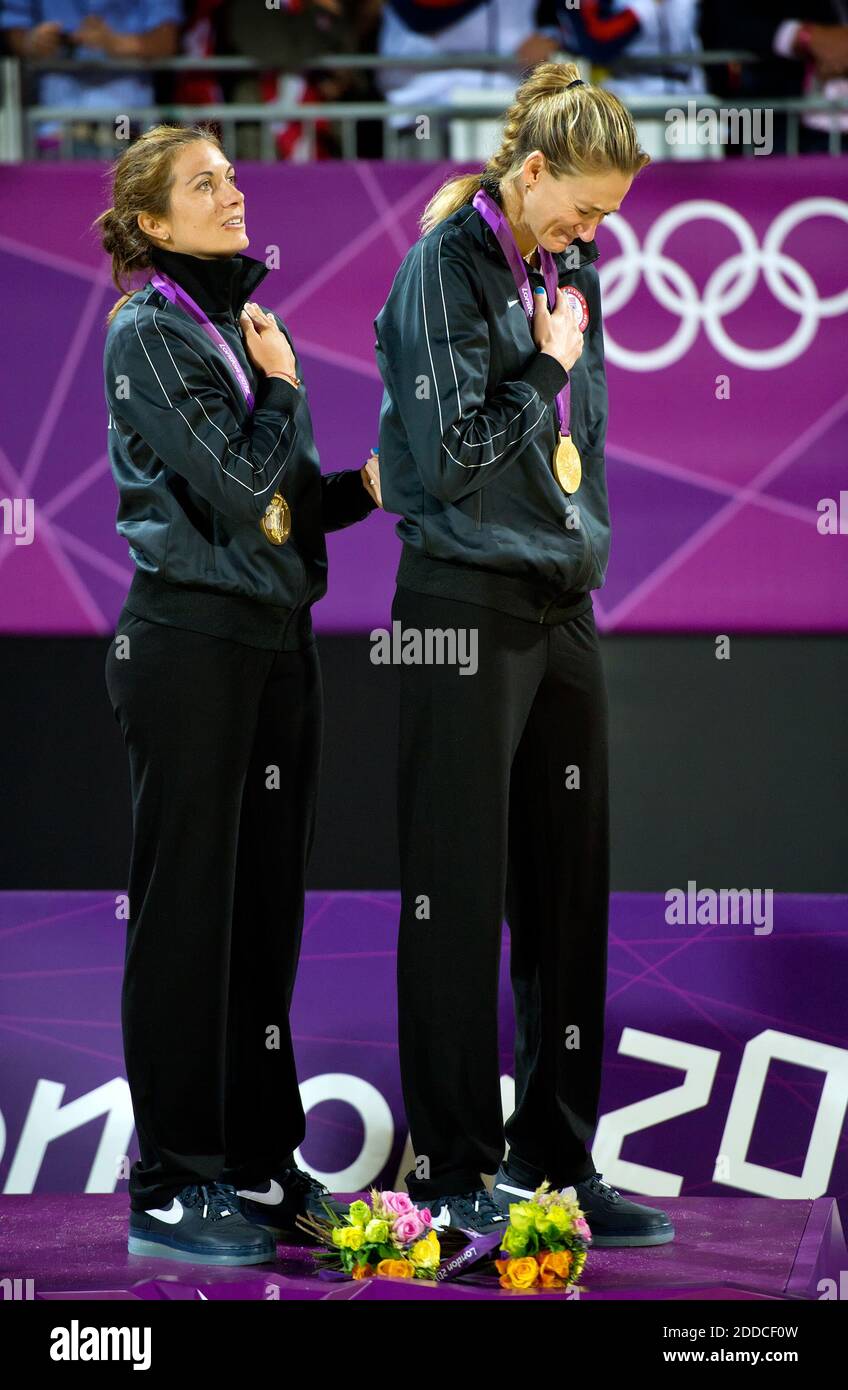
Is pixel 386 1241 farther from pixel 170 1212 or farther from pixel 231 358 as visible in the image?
pixel 231 358

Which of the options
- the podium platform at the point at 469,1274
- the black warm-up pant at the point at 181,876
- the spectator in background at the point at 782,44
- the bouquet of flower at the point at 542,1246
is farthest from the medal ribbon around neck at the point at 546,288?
the spectator in background at the point at 782,44

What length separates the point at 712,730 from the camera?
3902 millimetres

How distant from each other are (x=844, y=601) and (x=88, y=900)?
1799 millimetres

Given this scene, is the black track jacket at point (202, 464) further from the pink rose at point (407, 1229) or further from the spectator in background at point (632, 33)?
the spectator in background at point (632, 33)

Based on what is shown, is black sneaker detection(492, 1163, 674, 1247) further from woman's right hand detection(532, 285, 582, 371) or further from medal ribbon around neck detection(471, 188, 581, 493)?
woman's right hand detection(532, 285, 582, 371)

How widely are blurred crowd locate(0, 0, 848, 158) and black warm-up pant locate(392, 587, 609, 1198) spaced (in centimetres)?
195

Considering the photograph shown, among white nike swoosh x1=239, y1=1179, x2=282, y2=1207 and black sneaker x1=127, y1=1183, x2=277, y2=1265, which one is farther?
white nike swoosh x1=239, y1=1179, x2=282, y2=1207

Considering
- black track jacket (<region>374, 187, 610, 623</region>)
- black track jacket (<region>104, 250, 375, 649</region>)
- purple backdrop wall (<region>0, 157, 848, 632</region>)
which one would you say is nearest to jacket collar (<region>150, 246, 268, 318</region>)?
black track jacket (<region>104, 250, 375, 649</region>)

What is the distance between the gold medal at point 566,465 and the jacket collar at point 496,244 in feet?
0.90

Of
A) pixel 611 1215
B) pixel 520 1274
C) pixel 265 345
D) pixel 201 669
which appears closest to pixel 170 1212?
pixel 520 1274

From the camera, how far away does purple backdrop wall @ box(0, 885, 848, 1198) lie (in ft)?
12.2

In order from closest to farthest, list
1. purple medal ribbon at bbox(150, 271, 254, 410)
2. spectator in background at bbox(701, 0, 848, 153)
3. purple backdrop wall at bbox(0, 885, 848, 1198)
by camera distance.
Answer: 1. purple medal ribbon at bbox(150, 271, 254, 410)
2. purple backdrop wall at bbox(0, 885, 848, 1198)
3. spectator in background at bbox(701, 0, 848, 153)

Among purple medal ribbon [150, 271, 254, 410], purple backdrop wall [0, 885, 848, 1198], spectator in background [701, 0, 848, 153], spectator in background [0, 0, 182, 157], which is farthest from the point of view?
spectator in background [0, 0, 182, 157]
